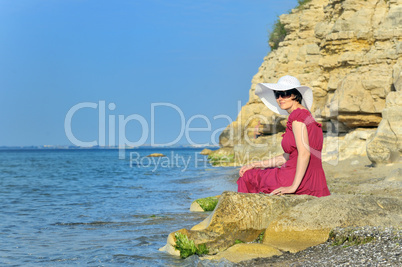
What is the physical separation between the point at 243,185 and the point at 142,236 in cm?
300

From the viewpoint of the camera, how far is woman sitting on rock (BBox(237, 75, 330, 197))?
20.4ft

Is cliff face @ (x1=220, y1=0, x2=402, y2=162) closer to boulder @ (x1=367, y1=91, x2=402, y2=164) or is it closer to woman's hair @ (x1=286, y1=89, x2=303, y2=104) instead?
boulder @ (x1=367, y1=91, x2=402, y2=164)

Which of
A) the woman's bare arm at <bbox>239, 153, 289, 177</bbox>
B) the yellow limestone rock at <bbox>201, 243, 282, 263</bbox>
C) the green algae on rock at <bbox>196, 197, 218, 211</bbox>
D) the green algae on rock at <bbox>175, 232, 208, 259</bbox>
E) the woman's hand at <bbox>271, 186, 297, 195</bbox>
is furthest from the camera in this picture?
the green algae on rock at <bbox>196, 197, 218, 211</bbox>

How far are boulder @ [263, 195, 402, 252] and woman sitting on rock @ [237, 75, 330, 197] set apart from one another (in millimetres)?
292

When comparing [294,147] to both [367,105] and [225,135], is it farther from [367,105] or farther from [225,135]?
[225,135]

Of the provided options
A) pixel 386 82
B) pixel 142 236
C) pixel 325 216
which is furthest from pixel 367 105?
pixel 325 216

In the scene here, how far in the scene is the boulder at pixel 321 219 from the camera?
6082 mm

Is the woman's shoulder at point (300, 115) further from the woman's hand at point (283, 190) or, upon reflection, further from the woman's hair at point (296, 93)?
the woman's hand at point (283, 190)

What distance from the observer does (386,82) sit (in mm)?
18359

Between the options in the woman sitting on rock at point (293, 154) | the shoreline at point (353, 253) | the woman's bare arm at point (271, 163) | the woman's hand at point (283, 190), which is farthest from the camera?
the woman's bare arm at point (271, 163)

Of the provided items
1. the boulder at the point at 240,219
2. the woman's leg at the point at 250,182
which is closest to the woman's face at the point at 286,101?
the woman's leg at the point at 250,182

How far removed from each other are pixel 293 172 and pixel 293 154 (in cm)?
23

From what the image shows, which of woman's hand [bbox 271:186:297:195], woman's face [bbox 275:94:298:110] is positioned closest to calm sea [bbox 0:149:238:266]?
woman's hand [bbox 271:186:297:195]

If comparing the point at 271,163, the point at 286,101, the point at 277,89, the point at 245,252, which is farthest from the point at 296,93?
the point at 245,252
